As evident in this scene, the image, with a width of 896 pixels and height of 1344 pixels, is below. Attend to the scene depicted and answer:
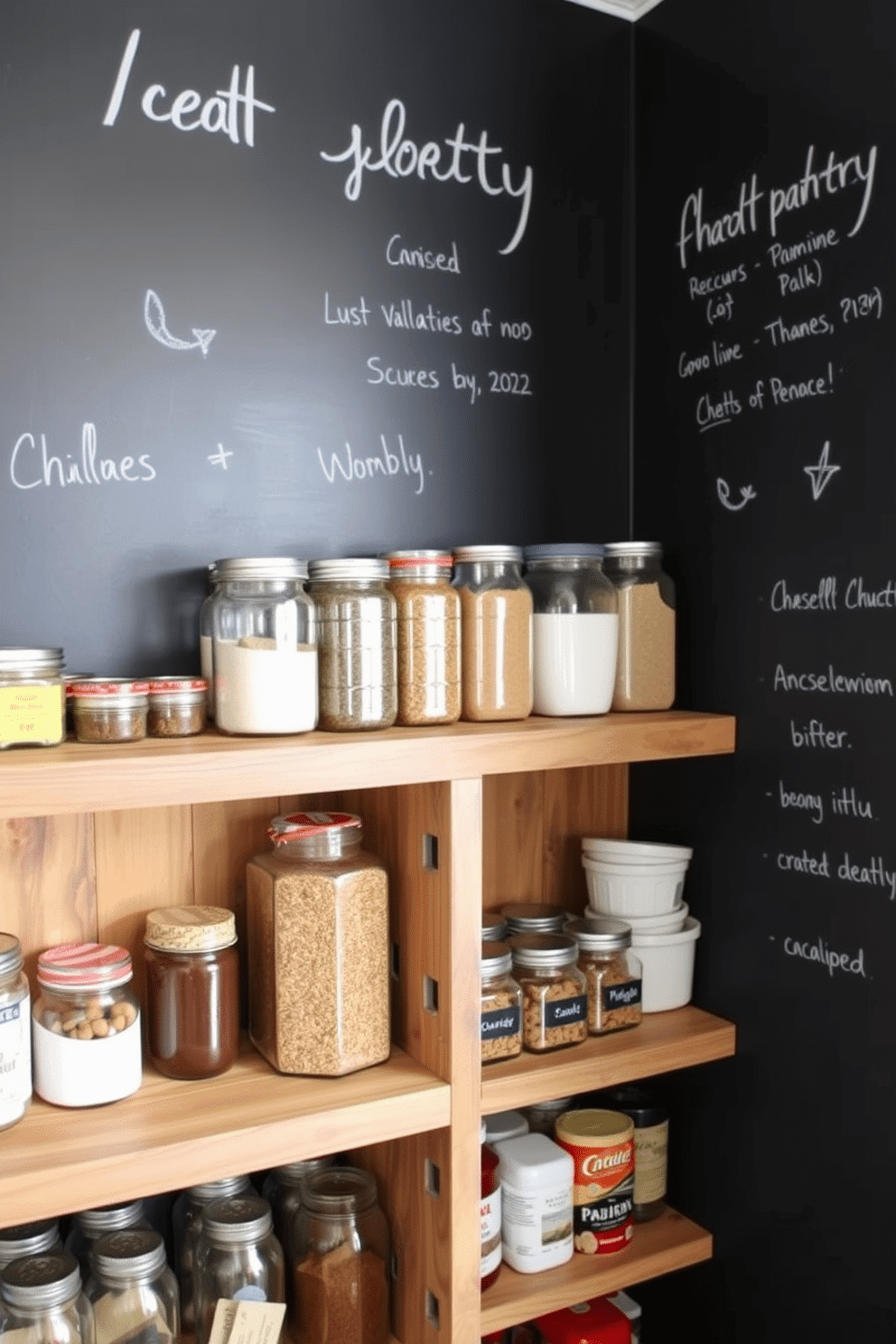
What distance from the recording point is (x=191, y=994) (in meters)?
1.31

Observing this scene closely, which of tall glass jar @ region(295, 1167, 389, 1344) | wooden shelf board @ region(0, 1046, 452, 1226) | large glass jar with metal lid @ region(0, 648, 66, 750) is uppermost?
large glass jar with metal lid @ region(0, 648, 66, 750)

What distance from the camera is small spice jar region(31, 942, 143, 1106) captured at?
48.8 inches

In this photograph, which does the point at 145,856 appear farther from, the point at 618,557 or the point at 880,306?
the point at 880,306

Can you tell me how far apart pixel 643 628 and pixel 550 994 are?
1.69ft

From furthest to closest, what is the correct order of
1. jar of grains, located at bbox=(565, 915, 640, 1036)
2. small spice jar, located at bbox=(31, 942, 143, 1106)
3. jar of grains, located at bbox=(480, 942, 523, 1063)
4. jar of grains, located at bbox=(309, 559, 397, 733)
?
jar of grains, located at bbox=(565, 915, 640, 1036) < jar of grains, located at bbox=(480, 942, 523, 1063) < jar of grains, located at bbox=(309, 559, 397, 733) < small spice jar, located at bbox=(31, 942, 143, 1106)

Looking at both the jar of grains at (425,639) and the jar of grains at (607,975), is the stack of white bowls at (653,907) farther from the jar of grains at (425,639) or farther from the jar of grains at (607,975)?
the jar of grains at (425,639)

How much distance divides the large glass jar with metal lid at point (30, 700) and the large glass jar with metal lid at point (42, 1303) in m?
0.57

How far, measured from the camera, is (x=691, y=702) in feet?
5.55

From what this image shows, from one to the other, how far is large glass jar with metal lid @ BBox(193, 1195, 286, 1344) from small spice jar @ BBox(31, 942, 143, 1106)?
23 cm

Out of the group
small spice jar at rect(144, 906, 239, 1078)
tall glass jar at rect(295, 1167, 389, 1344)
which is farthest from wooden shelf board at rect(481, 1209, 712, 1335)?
small spice jar at rect(144, 906, 239, 1078)

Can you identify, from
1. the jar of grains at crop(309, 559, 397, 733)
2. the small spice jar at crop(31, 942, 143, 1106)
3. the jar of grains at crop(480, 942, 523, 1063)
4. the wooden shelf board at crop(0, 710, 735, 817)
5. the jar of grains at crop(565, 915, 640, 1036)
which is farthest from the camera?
the jar of grains at crop(565, 915, 640, 1036)

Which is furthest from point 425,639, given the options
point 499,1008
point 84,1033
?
point 84,1033

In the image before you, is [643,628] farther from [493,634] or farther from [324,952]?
[324,952]

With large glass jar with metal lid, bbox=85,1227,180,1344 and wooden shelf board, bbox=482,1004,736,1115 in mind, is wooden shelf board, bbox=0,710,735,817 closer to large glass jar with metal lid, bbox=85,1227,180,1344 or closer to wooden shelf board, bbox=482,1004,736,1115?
wooden shelf board, bbox=482,1004,736,1115
